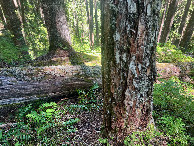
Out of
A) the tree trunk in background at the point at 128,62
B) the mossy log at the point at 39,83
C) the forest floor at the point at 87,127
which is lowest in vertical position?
the forest floor at the point at 87,127

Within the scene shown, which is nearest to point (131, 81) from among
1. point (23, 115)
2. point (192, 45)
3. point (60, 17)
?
point (23, 115)

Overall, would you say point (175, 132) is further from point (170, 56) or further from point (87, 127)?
point (170, 56)

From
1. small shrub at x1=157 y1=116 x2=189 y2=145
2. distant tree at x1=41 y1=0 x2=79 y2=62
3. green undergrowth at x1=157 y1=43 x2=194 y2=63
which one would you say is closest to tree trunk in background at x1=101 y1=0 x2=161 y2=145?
small shrub at x1=157 y1=116 x2=189 y2=145

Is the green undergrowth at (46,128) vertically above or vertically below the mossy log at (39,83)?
below

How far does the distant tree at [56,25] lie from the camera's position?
17.2ft

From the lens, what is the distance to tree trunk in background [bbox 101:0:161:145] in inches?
58.9

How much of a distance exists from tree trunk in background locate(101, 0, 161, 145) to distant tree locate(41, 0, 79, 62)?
13.8 ft

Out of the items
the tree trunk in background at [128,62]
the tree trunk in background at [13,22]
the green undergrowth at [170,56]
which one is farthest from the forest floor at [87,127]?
the tree trunk in background at [13,22]

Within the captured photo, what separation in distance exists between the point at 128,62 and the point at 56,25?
4.87 m

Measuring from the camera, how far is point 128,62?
1636 millimetres

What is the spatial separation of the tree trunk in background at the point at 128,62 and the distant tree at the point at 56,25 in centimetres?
420

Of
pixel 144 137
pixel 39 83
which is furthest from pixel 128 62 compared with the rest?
pixel 39 83

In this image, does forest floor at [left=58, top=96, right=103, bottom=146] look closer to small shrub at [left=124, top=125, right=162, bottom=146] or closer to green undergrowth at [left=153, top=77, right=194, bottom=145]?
small shrub at [left=124, top=125, right=162, bottom=146]

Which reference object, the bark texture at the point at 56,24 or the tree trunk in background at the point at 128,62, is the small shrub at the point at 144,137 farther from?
the bark texture at the point at 56,24
